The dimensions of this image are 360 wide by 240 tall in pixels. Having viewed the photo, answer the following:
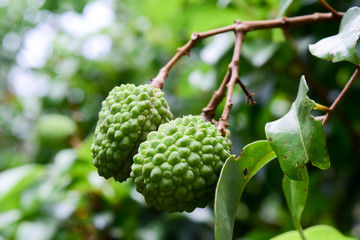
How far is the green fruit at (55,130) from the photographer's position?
240 centimetres

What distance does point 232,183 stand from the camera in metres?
0.73

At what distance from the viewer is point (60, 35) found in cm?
314

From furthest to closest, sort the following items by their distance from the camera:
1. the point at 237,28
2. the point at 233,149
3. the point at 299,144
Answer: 1. the point at 233,149
2. the point at 237,28
3. the point at 299,144

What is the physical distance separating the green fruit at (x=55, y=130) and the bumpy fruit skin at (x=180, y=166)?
173 centimetres

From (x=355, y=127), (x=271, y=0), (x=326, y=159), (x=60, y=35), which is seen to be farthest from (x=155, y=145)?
(x=60, y=35)

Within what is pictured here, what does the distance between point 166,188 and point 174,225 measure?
1.12 metres

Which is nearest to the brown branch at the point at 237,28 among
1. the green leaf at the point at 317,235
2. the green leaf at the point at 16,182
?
the green leaf at the point at 317,235

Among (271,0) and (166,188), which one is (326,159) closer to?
(166,188)

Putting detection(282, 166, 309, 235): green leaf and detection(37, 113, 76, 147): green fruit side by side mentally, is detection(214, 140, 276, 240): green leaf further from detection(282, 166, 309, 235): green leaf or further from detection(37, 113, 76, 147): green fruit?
detection(37, 113, 76, 147): green fruit

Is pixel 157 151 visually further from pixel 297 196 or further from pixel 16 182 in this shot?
pixel 16 182

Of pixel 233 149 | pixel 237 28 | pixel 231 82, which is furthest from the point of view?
pixel 233 149

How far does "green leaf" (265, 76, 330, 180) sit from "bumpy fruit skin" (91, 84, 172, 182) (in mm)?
251

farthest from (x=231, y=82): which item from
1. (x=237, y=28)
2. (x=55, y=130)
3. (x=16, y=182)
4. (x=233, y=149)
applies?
(x=55, y=130)

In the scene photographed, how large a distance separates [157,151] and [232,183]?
15 centimetres
